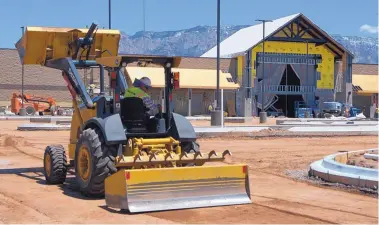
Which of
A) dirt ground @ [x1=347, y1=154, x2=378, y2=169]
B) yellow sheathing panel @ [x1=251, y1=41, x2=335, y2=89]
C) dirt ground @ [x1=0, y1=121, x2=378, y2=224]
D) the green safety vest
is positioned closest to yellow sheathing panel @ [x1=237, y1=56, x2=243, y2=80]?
yellow sheathing panel @ [x1=251, y1=41, x2=335, y2=89]

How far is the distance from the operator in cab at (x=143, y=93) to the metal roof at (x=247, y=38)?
50363mm

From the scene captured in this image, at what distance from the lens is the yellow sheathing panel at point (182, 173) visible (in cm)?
876

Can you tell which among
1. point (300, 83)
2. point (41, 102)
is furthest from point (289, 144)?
point (300, 83)

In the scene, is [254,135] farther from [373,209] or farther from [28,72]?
[28,72]

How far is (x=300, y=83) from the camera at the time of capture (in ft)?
209

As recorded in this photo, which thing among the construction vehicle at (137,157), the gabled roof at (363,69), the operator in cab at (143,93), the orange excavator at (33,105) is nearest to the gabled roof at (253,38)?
the gabled roof at (363,69)

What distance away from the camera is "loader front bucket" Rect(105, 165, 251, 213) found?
8.72m

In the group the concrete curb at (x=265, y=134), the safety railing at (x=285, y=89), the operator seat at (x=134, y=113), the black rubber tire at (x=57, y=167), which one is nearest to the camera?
the operator seat at (x=134, y=113)

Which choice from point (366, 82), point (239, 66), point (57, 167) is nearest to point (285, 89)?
point (239, 66)

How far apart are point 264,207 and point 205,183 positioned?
0.96m

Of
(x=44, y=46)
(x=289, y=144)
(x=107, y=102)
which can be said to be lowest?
(x=289, y=144)

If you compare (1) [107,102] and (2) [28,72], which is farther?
(2) [28,72]

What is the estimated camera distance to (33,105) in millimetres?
55969

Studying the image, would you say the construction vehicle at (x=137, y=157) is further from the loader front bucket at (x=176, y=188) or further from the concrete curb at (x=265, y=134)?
the concrete curb at (x=265, y=134)
